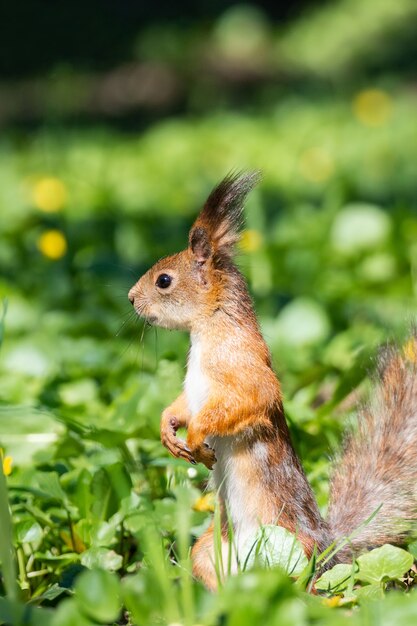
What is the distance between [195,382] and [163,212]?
3080mm

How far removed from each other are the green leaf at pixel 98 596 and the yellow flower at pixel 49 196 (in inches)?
130

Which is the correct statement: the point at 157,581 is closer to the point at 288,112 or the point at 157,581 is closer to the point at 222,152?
the point at 222,152

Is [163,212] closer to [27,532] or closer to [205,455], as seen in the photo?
[27,532]

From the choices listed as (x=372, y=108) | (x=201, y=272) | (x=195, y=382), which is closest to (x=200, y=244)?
(x=201, y=272)

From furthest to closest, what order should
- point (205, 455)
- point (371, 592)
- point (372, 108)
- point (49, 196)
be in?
1. point (372, 108)
2. point (49, 196)
3. point (205, 455)
4. point (371, 592)

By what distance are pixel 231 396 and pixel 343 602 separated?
15.5 inches

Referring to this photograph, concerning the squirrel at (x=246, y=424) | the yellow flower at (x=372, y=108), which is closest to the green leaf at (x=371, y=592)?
the squirrel at (x=246, y=424)

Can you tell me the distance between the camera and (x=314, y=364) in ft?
10.2

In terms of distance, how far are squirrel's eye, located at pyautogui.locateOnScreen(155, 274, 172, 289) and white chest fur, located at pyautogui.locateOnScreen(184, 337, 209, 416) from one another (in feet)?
0.53

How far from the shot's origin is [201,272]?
2117 millimetres

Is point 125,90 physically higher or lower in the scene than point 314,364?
higher

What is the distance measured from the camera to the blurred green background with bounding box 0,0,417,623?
2.52 m

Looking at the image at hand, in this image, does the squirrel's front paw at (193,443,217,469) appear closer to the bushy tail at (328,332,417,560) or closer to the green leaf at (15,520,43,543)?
the bushy tail at (328,332,417,560)

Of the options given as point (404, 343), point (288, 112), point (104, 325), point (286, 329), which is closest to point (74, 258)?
point (104, 325)
